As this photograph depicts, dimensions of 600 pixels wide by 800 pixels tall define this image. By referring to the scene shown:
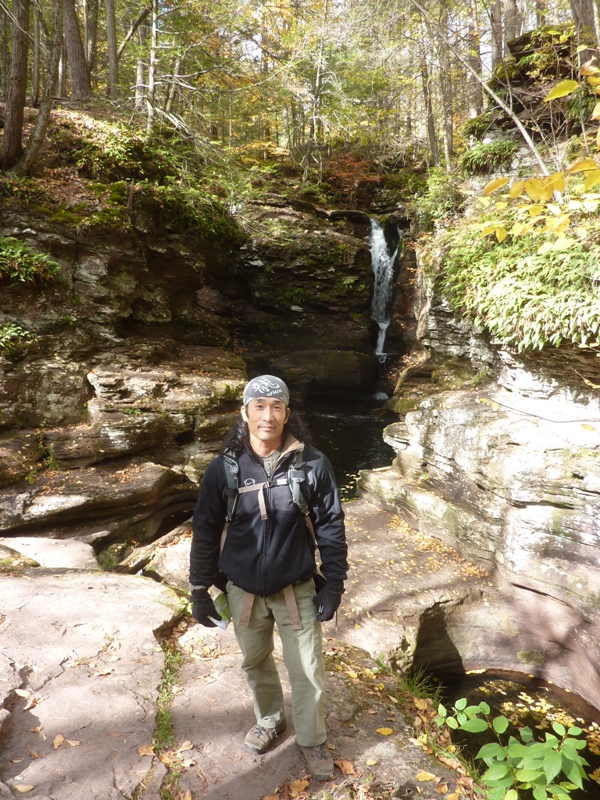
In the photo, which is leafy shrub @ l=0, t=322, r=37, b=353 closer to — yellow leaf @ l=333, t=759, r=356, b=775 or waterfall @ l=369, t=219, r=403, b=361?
yellow leaf @ l=333, t=759, r=356, b=775

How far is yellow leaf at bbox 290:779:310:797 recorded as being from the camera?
101 inches

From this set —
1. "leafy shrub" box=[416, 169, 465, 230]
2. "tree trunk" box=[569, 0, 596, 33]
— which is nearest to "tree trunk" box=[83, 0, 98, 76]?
"leafy shrub" box=[416, 169, 465, 230]

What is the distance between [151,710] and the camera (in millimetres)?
3047

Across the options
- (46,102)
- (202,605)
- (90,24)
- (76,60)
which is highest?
(90,24)

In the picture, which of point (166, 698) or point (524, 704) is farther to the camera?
point (524, 704)

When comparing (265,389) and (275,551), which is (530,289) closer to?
(265,389)

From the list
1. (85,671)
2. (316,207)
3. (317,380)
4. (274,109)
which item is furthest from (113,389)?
(274,109)

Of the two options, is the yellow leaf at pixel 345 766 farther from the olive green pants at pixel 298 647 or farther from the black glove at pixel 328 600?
the black glove at pixel 328 600

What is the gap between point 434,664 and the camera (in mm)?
6375

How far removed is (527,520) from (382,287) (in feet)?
36.5

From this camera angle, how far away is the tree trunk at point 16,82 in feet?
26.2

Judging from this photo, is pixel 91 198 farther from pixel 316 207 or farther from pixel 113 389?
pixel 316 207

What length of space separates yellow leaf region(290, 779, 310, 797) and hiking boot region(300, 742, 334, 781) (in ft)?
0.26

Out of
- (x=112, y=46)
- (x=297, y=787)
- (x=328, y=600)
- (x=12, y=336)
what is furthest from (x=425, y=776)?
(x=112, y=46)
